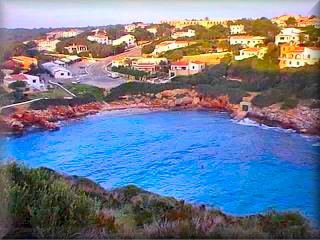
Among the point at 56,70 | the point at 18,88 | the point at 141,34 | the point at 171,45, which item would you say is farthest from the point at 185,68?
the point at 18,88

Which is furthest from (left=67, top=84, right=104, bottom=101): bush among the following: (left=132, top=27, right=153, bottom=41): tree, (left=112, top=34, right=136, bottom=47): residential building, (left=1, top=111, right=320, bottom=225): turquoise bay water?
(left=132, top=27, right=153, bottom=41): tree

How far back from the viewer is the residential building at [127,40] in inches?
169

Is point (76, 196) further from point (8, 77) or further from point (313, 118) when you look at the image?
point (313, 118)

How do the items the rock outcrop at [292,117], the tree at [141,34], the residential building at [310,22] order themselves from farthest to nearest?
the tree at [141,34] < the rock outcrop at [292,117] < the residential building at [310,22]

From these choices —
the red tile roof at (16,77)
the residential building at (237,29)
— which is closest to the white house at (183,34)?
the residential building at (237,29)

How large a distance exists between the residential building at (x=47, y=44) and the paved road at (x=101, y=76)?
314mm

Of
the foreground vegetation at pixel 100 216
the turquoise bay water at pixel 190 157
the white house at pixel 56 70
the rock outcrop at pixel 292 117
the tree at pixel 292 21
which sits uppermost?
the tree at pixel 292 21

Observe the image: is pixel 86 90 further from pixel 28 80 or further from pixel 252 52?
pixel 252 52

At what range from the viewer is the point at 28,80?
13.8 ft

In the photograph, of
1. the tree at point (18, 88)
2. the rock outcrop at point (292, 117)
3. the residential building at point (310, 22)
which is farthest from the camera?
the tree at point (18, 88)

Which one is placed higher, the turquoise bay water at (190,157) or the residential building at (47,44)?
the residential building at (47,44)

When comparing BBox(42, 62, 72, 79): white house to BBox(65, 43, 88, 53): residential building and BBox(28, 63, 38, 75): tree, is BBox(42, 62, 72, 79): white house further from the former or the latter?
BBox(65, 43, 88, 53): residential building

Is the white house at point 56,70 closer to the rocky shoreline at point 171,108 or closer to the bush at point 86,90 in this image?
the bush at point 86,90

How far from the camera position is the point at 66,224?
160 inches
